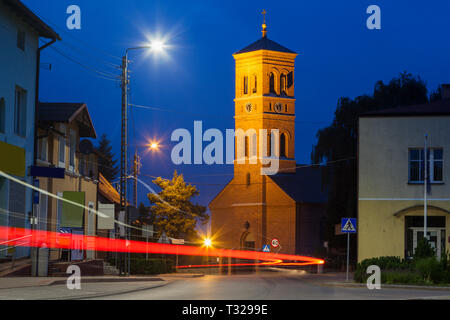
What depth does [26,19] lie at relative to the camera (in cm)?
3428

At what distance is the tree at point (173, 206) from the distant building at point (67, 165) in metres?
30.8

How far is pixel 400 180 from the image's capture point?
42.2 metres

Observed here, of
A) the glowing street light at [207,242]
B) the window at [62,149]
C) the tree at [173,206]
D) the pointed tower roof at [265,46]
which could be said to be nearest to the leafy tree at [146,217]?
the tree at [173,206]

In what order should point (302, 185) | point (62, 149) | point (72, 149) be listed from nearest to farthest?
point (62, 149) → point (72, 149) → point (302, 185)

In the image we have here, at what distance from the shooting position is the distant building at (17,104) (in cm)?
3206

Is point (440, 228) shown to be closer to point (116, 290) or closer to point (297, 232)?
point (116, 290)

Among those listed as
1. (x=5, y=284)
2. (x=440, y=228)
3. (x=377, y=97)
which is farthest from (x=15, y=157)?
(x=377, y=97)

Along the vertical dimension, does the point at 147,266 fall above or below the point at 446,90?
below

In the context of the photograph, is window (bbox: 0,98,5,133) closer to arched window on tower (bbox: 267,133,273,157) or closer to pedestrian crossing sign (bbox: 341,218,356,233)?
pedestrian crossing sign (bbox: 341,218,356,233)

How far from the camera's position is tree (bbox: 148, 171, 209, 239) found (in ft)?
257

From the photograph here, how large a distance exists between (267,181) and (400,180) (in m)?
57.4

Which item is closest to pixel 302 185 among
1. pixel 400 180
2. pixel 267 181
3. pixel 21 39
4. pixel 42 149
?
pixel 267 181

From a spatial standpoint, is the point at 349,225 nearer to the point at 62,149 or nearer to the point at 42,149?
the point at 42,149

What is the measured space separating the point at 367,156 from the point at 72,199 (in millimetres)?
15307
